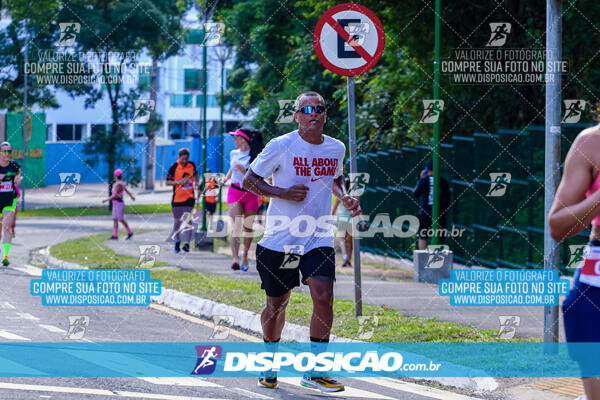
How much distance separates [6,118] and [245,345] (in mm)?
41180

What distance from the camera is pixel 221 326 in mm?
10211

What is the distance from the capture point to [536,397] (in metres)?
6.76

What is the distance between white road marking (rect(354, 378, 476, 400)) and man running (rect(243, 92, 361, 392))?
628mm

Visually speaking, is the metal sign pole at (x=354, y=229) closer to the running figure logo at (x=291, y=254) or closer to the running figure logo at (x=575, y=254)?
the running figure logo at (x=291, y=254)

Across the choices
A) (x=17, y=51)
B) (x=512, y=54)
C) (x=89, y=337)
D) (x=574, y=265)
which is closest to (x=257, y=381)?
(x=89, y=337)

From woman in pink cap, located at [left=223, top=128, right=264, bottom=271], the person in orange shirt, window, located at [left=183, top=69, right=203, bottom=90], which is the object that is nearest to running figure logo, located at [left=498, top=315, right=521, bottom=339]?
woman in pink cap, located at [left=223, top=128, right=264, bottom=271]

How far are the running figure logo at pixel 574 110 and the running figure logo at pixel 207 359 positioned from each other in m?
7.48

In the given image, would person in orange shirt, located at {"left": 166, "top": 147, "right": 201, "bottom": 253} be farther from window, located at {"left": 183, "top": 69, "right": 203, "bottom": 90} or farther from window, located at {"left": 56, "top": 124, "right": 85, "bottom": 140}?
window, located at {"left": 183, "top": 69, "right": 203, "bottom": 90}

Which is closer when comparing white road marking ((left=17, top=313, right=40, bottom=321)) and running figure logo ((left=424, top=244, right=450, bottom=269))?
white road marking ((left=17, top=313, right=40, bottom=321))

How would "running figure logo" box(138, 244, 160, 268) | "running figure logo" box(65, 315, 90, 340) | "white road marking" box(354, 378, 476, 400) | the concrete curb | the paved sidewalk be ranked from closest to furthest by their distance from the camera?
"white road marking" box(354, 378, 476, 400) → the concrete curb → "running figure logo" box(65, 315, 90, 340) → the paved sidewalk → "running figure logo" box(138, 244, 160, 268)

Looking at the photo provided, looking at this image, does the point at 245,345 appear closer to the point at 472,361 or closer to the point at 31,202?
the point at 472,361

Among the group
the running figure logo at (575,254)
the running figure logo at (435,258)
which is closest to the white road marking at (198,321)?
the running figure logo at (435,258)

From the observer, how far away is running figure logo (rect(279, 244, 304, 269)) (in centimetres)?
677

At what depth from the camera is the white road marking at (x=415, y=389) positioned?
274 inches
